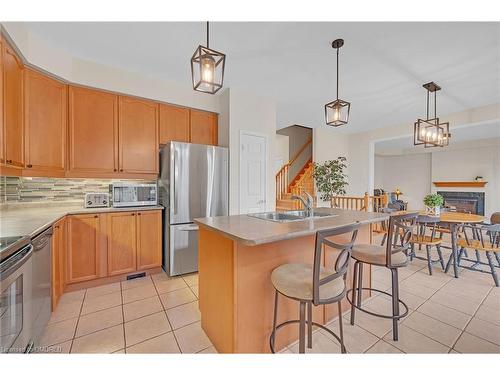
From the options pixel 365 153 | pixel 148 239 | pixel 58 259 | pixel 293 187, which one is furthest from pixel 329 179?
pixel 58 259

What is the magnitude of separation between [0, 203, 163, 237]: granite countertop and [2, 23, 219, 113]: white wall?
1.54 m

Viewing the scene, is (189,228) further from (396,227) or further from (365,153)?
(365,153)

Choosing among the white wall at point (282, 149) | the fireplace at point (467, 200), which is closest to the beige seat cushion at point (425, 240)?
the fireplace at point (467, 200)

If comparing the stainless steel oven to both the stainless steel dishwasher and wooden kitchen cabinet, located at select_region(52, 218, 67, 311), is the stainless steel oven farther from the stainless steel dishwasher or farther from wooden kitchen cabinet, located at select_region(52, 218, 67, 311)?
wooden kitchen cabinet, located at select_region(52, 218, 67, 311)

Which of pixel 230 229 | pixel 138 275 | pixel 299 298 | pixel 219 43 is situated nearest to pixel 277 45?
pixel 219 43

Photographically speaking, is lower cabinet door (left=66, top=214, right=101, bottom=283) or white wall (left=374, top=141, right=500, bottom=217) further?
white wall (left=374, top=141, right=500, bottom=217)

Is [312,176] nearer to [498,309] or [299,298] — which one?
[498,309]

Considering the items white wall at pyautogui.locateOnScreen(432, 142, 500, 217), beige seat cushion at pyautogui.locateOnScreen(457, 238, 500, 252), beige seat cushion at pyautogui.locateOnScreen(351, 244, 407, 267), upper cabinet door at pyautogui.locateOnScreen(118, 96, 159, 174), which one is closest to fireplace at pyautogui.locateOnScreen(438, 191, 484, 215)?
white wall at pyautogui.locateOnScreen(432, 142, 500, 217)

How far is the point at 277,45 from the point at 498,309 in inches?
137

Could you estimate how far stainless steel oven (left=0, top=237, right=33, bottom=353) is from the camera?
3.77ft

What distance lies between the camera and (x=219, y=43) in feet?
8.00

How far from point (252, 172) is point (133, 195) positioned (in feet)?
5.91

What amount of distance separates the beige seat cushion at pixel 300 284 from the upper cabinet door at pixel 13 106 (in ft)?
8.23

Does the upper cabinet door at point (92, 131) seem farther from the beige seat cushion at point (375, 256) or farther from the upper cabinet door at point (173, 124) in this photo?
the beige seat cushion at point (375, 256)
